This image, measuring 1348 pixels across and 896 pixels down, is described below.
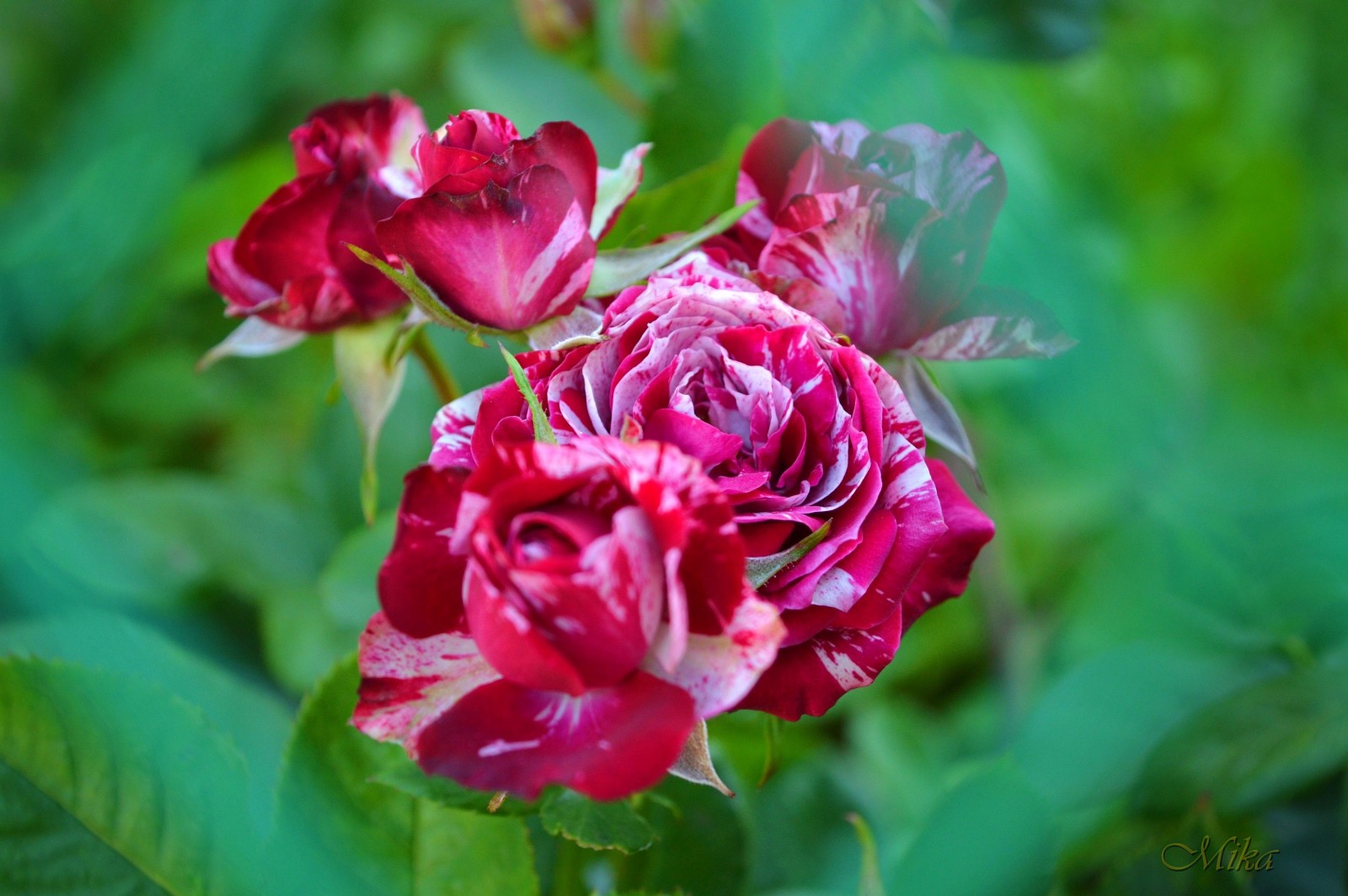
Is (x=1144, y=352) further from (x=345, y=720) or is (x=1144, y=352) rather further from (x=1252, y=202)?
(x=345, y=720)

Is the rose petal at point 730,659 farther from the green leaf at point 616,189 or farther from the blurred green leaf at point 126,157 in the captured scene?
the blurred green leaf at point 126,157

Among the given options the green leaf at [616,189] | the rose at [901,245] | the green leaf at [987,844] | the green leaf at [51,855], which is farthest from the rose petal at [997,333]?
the green leaf at [51,855]

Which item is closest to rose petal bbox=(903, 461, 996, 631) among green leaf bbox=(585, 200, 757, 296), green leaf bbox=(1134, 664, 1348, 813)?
green leaf bbox=(585, 200, 757, 296)

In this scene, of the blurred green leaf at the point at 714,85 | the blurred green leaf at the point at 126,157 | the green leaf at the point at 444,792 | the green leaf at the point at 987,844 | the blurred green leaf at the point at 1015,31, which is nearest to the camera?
the green leaf at the point at 444,792

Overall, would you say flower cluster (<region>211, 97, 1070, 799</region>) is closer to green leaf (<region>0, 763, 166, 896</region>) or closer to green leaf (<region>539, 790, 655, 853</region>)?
green leaf (<region>539, 790, 655, 853</region>)

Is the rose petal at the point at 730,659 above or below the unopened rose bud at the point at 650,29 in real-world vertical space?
below

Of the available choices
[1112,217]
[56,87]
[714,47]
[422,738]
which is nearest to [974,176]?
[422,738]

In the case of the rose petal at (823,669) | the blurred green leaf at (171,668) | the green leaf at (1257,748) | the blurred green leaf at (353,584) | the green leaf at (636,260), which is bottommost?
the green leaf at (1257,748)
